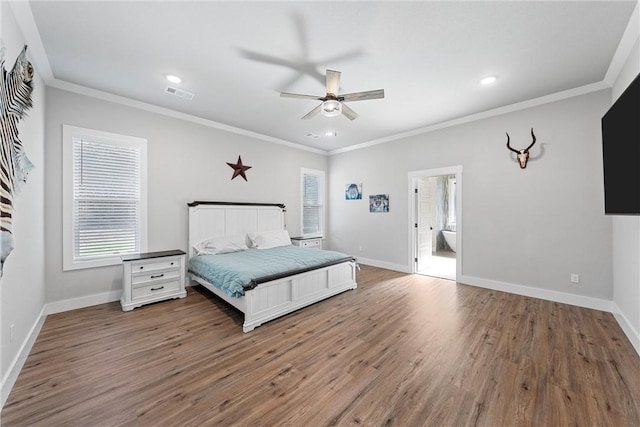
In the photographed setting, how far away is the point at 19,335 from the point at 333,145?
561 cm

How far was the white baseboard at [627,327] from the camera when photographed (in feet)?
7.51

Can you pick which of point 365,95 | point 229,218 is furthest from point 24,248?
point 365,95

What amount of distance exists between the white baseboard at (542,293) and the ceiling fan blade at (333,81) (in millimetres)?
3854

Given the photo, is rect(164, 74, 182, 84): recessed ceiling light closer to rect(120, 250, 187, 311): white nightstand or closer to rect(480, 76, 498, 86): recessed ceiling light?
rect(120, 250, 187, 311): white nightstand

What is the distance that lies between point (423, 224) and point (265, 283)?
12.7 ft

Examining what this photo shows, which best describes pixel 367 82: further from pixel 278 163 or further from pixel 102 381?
pixel 102 381

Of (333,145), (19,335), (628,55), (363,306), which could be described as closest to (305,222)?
(333,145)

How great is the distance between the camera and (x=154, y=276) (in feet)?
11.3

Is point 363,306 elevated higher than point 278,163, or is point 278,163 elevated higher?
point 278,163

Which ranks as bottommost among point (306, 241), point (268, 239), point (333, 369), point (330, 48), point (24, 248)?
point (333, 369)

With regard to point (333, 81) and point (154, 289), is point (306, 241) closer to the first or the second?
point (154, 289)

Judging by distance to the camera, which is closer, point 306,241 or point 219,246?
point 219,246

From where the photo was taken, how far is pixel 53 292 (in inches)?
122

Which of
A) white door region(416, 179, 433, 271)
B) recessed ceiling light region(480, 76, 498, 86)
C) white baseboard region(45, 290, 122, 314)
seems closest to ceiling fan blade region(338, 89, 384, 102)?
recessed ceiling light region(480, 76, 498, 86)
